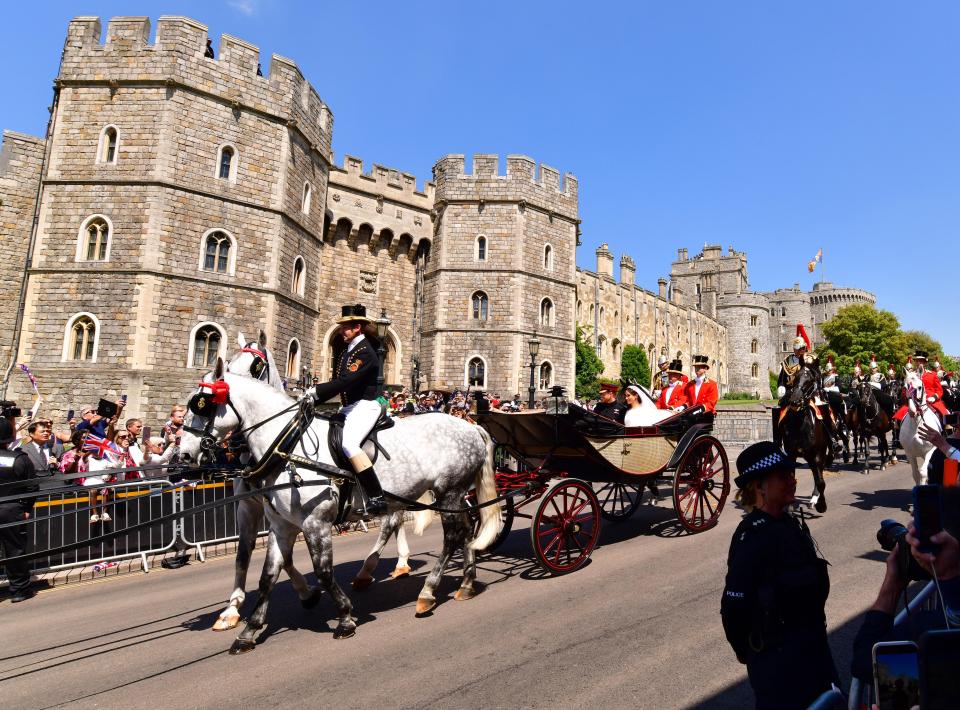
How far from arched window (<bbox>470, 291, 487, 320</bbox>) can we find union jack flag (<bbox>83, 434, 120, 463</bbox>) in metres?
18.3

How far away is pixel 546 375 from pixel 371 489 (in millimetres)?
22206

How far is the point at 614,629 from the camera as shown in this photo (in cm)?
442

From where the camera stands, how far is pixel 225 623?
483 centimetres

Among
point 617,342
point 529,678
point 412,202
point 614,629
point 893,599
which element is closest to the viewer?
point 893,599

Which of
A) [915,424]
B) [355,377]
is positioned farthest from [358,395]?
[915,424]

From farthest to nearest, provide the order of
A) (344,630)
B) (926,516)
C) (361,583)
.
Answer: (361,583), (344,630), (926,516)

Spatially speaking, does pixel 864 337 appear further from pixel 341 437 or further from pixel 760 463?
pixel 760 463

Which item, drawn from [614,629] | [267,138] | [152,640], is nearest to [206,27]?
[267,138]

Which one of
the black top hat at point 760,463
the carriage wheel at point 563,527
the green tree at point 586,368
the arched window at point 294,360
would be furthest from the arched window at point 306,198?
the green tree at point 586,368

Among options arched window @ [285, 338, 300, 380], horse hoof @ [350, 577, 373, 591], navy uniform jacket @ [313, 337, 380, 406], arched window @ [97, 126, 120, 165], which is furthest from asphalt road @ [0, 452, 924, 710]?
arched window @ [97, 126, 120, 165]

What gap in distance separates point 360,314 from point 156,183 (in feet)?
49.9

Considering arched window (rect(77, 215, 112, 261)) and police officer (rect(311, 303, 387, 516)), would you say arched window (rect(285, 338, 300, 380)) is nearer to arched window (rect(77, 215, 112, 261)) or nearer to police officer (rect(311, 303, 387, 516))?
arched window (rect(77, 215, 112, 261))

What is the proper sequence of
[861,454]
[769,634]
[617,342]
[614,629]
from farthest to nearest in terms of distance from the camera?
[617,342], [861,454], [614,629], [769,634]

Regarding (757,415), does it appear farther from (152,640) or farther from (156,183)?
(156,183)
